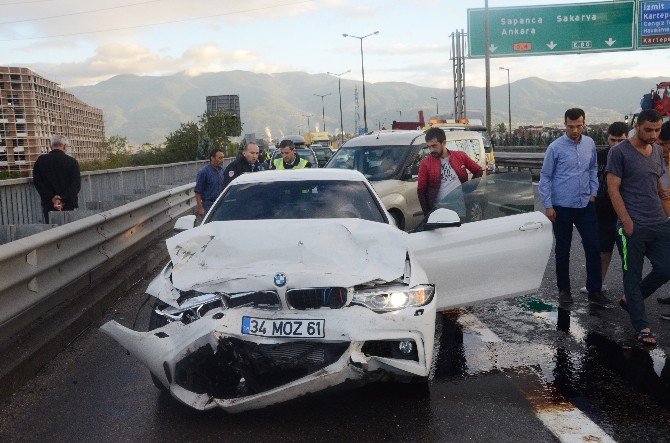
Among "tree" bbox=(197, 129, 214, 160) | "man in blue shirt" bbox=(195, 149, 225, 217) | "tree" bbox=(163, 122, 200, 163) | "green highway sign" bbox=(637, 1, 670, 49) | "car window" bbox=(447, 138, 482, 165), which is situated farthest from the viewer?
"tree" bbox=(163, 122, 200, 163)

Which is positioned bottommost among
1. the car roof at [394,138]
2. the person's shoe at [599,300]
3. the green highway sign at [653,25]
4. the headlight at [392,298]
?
the person's shoe at [599,300]

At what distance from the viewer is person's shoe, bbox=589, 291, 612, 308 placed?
7012 millimetres

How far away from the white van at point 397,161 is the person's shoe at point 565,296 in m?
3.31

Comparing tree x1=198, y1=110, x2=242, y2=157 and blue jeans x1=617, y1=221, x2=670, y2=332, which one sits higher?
tree x1=198, y1=110, x2=242, y2=157

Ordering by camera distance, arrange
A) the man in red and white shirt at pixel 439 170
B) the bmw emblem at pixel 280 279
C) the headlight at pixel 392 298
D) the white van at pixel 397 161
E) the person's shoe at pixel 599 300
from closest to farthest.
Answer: the bmw emblem at pixel 280 279 < the headlight at pixel 392 298 < the person's shoe at pixel 599 300 < the man in red and white shirt at pixel 439 170 < the white van at pixel 397 161

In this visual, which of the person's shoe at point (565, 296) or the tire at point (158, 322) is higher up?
the tire at point (158, 322)

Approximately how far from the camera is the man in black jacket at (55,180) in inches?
369

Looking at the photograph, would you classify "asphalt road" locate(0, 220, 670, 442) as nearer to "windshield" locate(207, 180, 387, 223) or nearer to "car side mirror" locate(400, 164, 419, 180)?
"windshield" locate(207, 180, 387, 223)

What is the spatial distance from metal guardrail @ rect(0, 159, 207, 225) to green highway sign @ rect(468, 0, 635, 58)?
16.8 metres

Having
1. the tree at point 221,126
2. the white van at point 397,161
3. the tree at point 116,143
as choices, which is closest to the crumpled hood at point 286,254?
the white van at point 397,161

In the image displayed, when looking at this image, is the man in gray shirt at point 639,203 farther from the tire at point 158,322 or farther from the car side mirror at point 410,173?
the car side mirror at point 410,173

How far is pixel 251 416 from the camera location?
4191mm

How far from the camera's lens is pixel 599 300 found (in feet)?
23.5

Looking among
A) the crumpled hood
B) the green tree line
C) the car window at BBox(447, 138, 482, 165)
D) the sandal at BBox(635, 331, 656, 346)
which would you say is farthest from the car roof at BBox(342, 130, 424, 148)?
the green tree line
